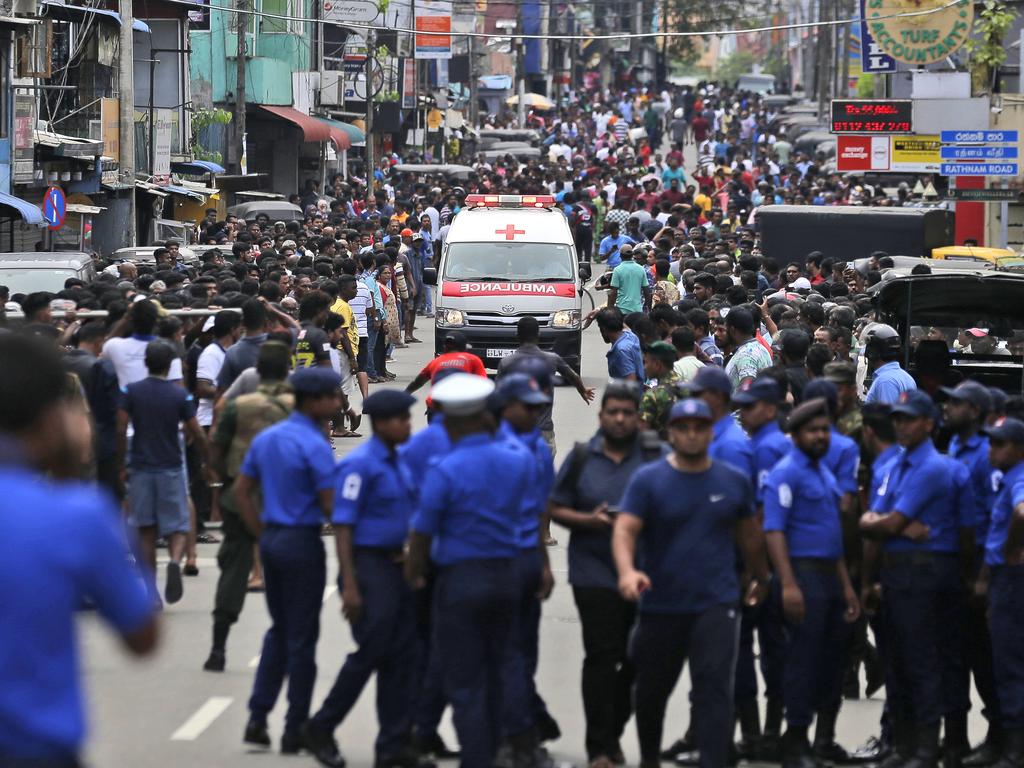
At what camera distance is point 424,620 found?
8219 millimetres

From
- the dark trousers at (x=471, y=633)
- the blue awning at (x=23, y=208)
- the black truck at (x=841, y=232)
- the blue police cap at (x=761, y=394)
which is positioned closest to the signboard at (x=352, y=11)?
the black truck at (x=841, y=232)

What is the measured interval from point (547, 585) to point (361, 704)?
1.80m

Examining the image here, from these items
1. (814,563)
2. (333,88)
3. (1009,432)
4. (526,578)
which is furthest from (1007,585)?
(333,88)

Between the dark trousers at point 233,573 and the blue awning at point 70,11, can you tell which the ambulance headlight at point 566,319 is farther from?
the dark trousers at point 233,573

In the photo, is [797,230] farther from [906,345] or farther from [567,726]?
[567,726]

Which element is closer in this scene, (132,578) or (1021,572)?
(132,578)

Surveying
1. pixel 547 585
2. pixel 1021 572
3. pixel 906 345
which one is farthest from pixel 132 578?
pixel 906 345

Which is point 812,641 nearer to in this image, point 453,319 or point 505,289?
point 453,319

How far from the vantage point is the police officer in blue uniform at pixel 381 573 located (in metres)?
7.82

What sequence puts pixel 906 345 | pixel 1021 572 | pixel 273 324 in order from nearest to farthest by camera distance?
pixel 1021 572 < pixel 273 324 < pixel 906 345

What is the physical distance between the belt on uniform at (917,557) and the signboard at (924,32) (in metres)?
26.0

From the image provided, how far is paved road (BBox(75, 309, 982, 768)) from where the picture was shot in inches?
332

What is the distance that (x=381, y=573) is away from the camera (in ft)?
25.8

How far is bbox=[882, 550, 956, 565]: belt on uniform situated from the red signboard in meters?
14.6
